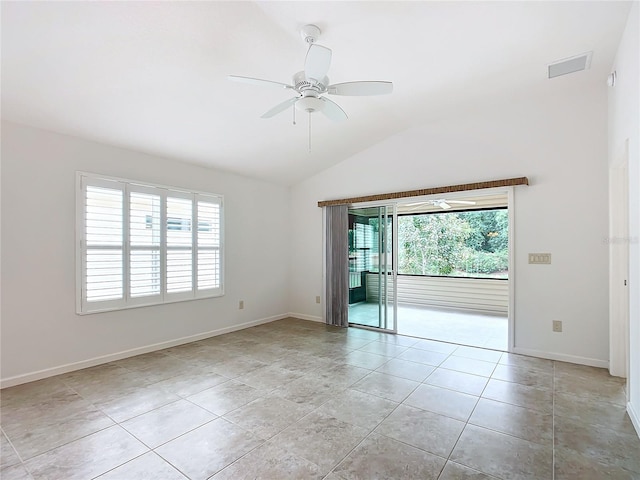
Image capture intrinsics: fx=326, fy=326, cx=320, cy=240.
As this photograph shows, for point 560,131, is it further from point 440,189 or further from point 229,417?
point 229,417

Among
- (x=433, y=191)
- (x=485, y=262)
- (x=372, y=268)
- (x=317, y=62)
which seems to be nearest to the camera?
(x=317, y=62)

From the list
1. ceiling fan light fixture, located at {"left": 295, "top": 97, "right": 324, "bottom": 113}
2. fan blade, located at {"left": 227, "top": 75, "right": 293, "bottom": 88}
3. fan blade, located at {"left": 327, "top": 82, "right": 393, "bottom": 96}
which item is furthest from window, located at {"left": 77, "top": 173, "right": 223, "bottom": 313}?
fan blade, located at {"left": 327, "top": 82, "right": 393, "bottom": 96}

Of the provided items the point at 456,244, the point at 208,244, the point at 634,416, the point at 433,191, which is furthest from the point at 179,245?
the point at 456,244

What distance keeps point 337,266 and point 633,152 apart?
3.94 metres

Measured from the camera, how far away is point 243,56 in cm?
281

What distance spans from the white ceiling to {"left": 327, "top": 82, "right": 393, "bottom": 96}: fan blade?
1.68 feet

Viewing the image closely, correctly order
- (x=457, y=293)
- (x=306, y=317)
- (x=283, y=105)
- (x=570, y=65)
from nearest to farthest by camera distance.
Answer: (x=283, y=105)
(x=570, y=65)
(x=306, y=317)
(x=457, y=293)

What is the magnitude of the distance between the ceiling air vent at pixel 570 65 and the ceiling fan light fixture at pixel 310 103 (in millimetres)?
2377

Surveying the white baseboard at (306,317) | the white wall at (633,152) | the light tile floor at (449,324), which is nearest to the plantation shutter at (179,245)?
the white baseboard at (306,317)

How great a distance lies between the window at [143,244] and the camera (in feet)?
12.0

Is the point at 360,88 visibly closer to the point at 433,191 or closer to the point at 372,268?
the point at 433,191

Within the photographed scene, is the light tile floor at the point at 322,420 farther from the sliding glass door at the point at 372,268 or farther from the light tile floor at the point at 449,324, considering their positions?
the sliding glass door at the point at 372,268

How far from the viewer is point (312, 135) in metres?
4.49

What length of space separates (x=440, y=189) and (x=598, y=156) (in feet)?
5.62
